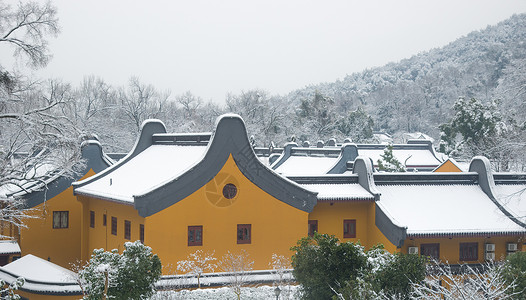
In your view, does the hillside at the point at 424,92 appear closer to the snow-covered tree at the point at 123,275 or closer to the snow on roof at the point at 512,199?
the snow on roof at the point at 512,199

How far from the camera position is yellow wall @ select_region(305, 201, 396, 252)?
74.7 feet

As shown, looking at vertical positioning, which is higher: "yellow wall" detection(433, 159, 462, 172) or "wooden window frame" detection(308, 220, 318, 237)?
"yellow wall" detection(433, 159, 462, 172)

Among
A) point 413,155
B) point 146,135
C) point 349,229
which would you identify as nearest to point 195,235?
point 349,229

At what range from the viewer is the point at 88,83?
2896 inches

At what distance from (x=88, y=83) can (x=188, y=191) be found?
5741 centimetres

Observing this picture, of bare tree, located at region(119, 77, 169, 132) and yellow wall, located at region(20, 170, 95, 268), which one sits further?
bare tree, located at region(119, 77, 169, 132)

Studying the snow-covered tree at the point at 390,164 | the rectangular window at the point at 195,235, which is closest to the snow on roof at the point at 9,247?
the rectangular window at the point at 195,235

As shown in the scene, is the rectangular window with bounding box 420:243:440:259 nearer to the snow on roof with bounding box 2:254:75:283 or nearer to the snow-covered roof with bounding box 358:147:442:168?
the snow on roof with bounding box 2:254:75:283

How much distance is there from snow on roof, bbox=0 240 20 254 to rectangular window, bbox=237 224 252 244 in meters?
10.1

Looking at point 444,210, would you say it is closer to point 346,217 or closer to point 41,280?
point 346,217

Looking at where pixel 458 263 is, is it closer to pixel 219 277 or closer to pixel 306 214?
pixel 306 214

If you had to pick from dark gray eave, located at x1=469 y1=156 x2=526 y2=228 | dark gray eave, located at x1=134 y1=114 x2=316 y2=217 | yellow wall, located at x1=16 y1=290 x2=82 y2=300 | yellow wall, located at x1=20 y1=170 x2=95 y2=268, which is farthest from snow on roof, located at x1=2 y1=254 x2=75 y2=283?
dark gray eave, located at x1=469 y1=156 x2=526 y2=228

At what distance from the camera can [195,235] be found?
66.4 ft

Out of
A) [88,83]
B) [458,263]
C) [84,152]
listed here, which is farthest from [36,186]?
[88,83]
